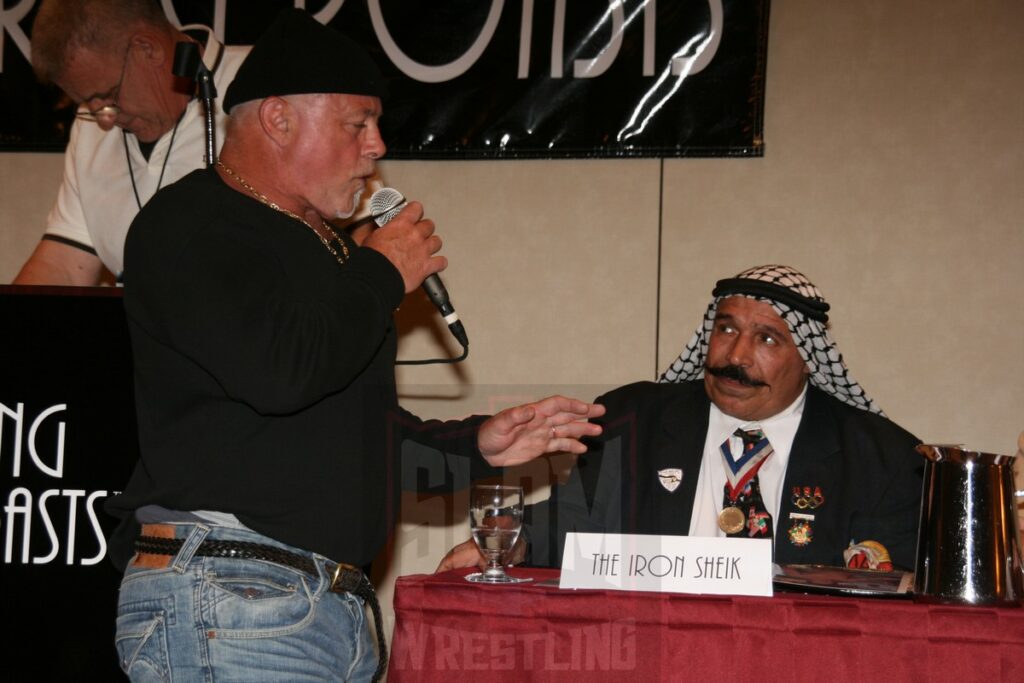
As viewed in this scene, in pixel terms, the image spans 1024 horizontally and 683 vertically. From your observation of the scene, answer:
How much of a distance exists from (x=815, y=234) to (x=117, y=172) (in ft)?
7.38

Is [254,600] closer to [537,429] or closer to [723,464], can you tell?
[537,429]

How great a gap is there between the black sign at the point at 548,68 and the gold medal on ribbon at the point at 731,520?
135cm

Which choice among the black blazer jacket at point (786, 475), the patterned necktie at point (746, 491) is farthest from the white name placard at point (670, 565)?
the patterned necktie at point (746, 491)

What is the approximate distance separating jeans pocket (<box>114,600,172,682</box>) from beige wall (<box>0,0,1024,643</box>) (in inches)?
89.4

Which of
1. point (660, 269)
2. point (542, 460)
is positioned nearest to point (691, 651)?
point (542, 460)

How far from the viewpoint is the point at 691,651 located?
1.49 meters

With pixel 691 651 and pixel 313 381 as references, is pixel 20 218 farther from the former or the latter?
pixel 691 651

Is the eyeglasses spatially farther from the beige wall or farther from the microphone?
the microphone

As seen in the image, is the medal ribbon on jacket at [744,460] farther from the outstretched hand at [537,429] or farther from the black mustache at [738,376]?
the outstretched hand at [537,429]

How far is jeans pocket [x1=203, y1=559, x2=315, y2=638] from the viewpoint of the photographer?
1.38 meters

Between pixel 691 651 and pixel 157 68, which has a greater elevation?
pixel 157 68

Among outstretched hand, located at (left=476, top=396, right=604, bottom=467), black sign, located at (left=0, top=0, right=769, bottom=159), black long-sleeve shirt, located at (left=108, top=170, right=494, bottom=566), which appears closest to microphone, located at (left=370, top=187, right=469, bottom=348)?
outstretched hand, located at (left=476, top=396, right=604, bottom=467)

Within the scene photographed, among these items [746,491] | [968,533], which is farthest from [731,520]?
[968,533]

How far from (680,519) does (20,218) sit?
2680 mm
